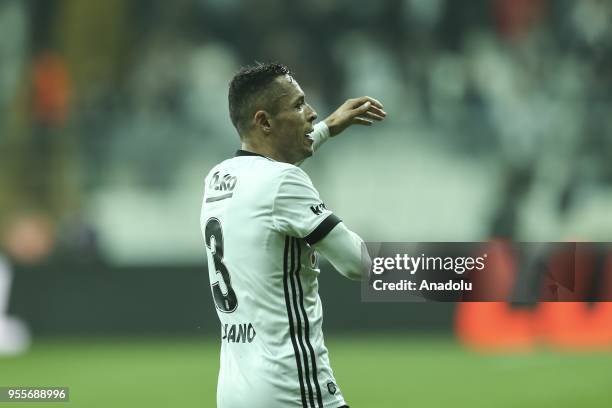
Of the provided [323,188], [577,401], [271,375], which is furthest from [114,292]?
[271,375]

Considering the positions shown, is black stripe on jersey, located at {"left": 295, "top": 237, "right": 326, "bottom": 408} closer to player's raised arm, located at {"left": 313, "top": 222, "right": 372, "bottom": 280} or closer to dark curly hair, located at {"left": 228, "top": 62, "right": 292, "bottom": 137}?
player's raised arm, located at {"left": 313, "top": 222, "right": 372, "bottom": 280}

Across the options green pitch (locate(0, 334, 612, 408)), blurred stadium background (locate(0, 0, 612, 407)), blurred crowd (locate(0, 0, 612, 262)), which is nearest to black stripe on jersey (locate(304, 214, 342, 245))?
green pitch (locate(0, 334, 612, 408))

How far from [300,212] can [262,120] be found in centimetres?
36

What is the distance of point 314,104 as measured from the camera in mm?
13328

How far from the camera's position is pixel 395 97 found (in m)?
13.4

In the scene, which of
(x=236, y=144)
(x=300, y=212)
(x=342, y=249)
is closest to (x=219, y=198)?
(x=300, y=212)

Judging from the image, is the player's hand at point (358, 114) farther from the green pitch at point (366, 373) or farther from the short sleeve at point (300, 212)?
the green pitch at point (366, 373)

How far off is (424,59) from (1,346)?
6019mm

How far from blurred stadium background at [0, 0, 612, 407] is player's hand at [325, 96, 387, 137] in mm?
6870

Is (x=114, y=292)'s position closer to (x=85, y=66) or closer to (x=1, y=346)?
(x=1, y=346)

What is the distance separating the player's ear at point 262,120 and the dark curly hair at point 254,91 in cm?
2

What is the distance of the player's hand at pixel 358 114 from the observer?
3863mm

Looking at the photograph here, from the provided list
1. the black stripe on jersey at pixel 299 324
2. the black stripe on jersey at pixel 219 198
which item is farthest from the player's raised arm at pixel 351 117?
the black stripe on jersey at pixel 299 324

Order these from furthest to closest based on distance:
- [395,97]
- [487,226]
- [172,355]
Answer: [395,97] < [487,226] < [172,355]
